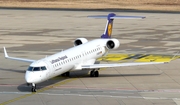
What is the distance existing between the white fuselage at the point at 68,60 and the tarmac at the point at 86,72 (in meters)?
1.02

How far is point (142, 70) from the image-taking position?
4047 centimetres

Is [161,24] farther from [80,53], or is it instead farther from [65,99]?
[65,99]

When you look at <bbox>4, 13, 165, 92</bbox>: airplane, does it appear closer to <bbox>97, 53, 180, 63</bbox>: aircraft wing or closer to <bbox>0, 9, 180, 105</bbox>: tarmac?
<bbox>0, 9, 180, 105</bbox>: tarmac

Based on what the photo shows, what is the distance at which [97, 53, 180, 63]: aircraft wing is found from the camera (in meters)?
45.1

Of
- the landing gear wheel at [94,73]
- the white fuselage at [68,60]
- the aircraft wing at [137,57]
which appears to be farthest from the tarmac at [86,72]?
the aircraft wing at [137,57]

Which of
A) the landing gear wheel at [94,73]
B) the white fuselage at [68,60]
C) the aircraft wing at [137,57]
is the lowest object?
the aircraft wing at [137,57]

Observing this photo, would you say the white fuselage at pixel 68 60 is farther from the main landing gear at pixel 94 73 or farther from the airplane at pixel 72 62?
the main landing gear at pixel 94 73

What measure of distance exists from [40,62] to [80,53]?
474 cm

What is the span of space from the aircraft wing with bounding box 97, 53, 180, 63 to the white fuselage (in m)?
5.19

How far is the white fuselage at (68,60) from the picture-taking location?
3244cm

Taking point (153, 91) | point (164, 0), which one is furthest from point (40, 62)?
point (164, 0)

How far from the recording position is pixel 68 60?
3553 cm

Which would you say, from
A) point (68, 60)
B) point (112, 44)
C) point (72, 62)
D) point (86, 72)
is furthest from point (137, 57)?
point (68, 60)

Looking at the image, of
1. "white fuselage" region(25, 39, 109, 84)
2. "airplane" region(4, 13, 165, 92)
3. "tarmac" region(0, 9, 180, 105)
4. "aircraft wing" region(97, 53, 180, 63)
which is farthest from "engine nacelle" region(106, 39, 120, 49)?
"aircraft wing" region(97, 53, 180, 63)
